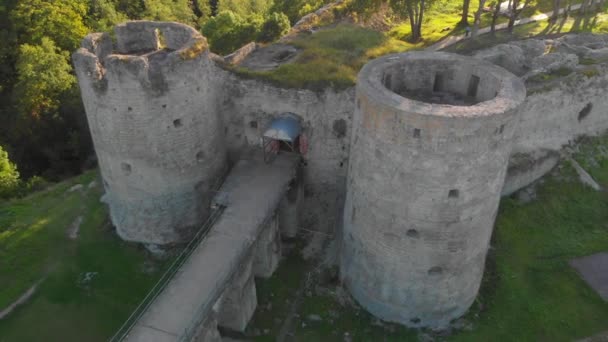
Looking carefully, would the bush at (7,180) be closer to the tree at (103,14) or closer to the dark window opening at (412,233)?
the tree at (103,14)

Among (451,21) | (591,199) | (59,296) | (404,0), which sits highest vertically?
(404,0)

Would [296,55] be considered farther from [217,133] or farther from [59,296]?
[59,296]

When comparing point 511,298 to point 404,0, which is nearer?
point 511,298

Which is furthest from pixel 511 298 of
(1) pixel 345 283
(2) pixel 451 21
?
(2) pixel 451 21

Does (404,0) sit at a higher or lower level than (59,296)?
higher

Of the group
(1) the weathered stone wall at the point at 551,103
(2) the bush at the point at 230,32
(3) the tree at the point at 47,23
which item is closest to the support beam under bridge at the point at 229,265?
(1) the weathered stone wall at the point at 551,103

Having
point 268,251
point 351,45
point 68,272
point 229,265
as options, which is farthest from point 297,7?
point 229,265

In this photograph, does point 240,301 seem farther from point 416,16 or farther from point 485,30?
point 485,30
